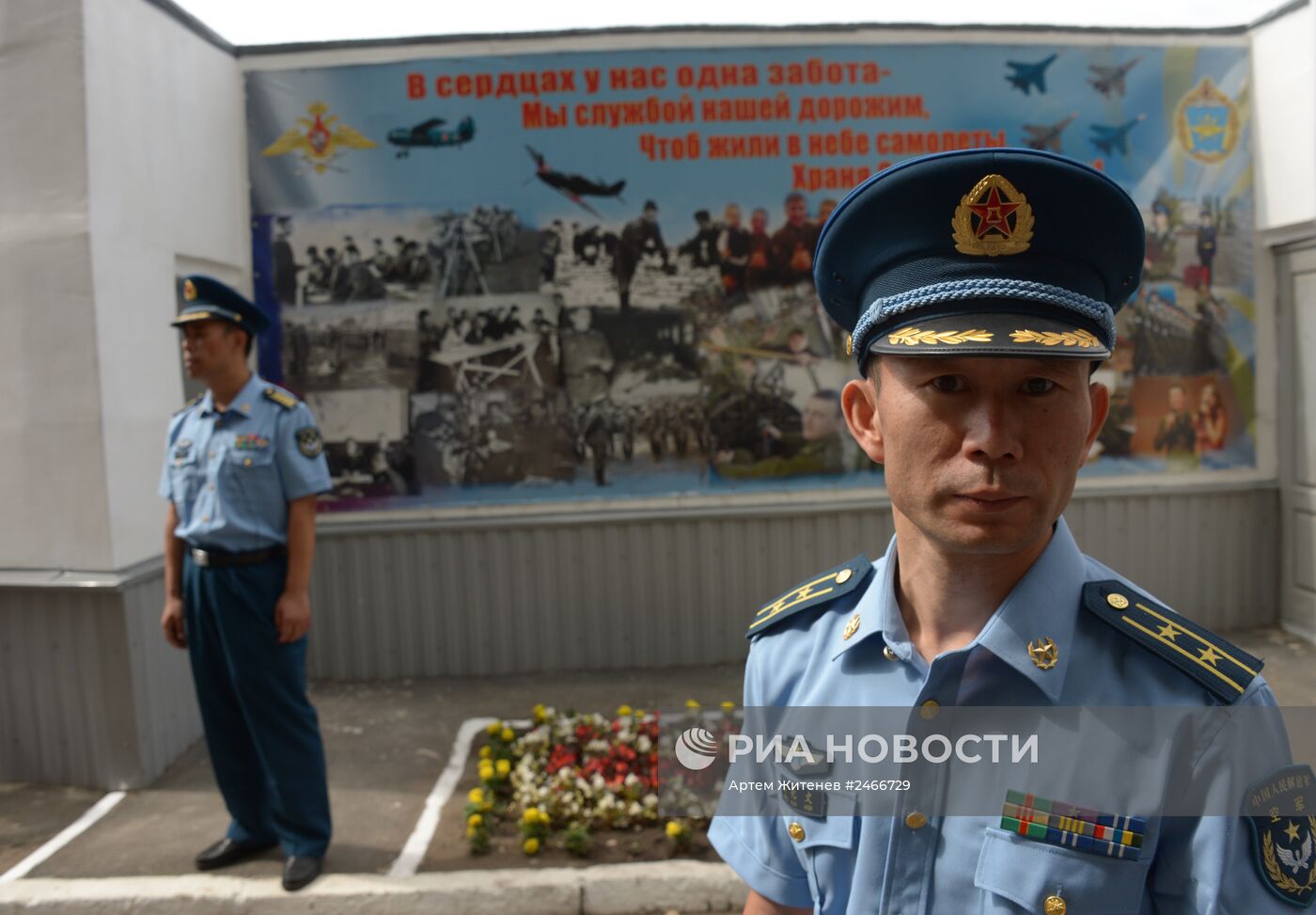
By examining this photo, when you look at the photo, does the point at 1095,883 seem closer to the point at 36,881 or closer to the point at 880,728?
the point at 880,728

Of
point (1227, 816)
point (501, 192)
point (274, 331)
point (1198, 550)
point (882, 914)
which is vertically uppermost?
point (501, 192)

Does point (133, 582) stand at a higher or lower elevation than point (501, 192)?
lower

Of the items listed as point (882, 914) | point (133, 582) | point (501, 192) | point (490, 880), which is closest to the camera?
point (882, 914)

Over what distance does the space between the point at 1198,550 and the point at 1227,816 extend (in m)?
5.64

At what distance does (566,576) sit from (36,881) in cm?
Result: 296

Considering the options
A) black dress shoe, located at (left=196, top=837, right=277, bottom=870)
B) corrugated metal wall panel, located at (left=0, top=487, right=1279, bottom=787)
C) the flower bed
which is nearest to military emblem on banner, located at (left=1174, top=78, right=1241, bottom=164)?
corrugated metal wall panel, located at (left=0, top=487, right=1279, bottom=787)

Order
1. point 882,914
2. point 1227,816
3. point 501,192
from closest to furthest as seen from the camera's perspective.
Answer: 1. point 1227,816
2. point 882,914
3. point 501,192

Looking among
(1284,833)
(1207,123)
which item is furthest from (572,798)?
(1207,123)

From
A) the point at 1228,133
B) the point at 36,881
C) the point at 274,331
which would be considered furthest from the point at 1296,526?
the point at 36,881

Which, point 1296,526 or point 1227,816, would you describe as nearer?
point 1227,816

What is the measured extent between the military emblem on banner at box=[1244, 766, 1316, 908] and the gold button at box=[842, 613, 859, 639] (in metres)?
0.51

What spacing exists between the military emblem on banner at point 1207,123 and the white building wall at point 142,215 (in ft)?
19.4

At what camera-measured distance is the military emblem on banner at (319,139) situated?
18.0 ft

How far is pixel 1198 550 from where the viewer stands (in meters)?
5.83
